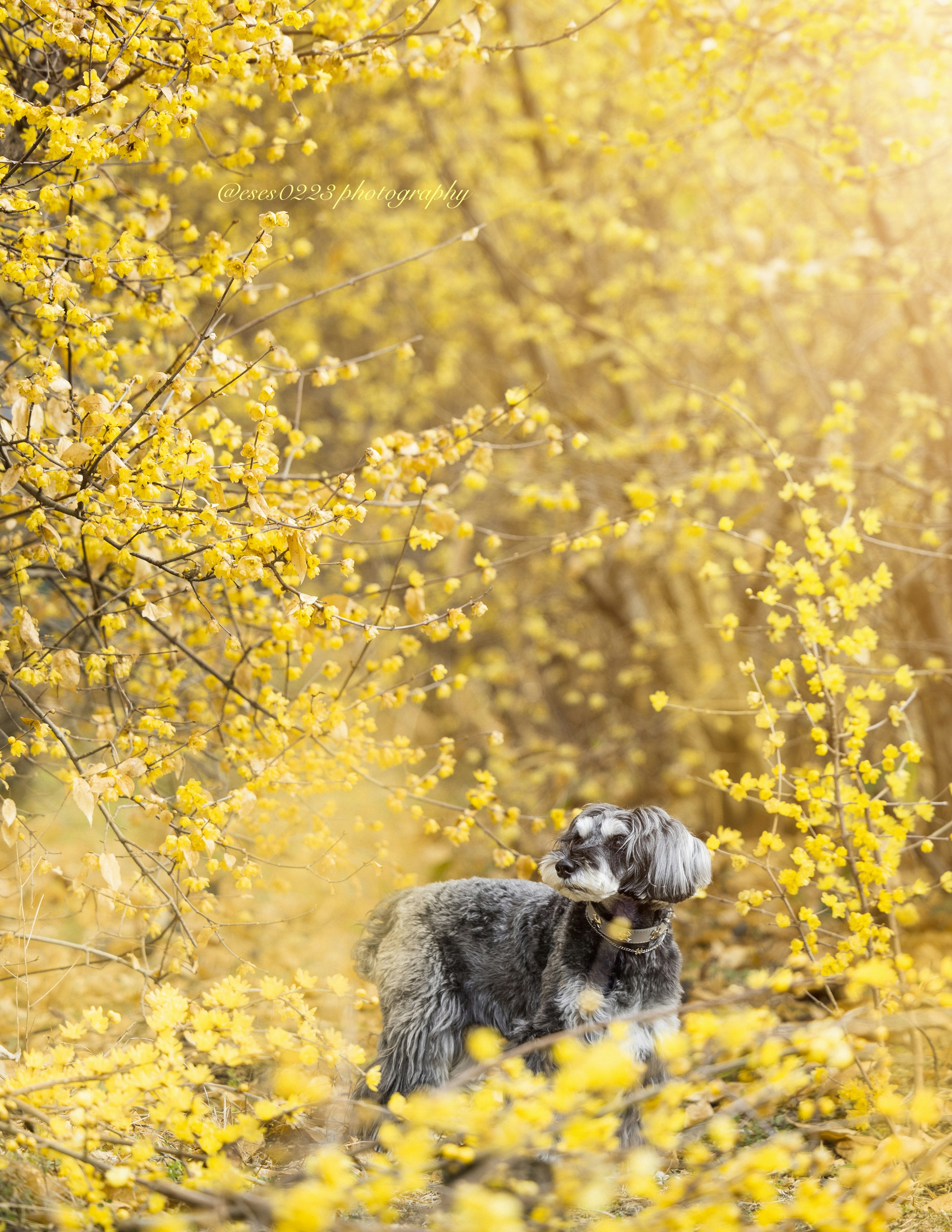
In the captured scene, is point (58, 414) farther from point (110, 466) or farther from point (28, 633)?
point (28, 633)

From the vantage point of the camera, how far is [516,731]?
8.88m

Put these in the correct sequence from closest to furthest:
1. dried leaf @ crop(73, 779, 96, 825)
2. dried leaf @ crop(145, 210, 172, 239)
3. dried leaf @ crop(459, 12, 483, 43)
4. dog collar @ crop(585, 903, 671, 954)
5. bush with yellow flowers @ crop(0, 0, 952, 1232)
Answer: bush with yellow flowers @ crop(0, 0, 952, 1232)
dried leaf @ crop(73, 779, 96, 825)
dog collar @ crop(585, 903, 671, 954)
dried leaf @ crop(459, 12, 483, 43)
dried leaf @ crop(145, 210, 172, 239)

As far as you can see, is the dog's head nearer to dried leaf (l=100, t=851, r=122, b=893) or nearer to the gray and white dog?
the gray and white dog

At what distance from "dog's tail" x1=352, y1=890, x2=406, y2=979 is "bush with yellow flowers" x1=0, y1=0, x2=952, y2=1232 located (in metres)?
0.18

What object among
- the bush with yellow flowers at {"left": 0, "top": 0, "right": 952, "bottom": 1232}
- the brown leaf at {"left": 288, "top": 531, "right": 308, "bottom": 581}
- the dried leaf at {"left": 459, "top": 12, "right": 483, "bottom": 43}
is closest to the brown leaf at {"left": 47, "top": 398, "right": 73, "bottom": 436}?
the bush with yellow flowers at {"left": 0, "top": 0, "right": 952, "bottom": 1232}

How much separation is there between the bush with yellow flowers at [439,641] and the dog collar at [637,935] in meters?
0.29

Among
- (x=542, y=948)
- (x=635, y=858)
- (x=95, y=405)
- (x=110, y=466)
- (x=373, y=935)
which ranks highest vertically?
(x=95, y=405)

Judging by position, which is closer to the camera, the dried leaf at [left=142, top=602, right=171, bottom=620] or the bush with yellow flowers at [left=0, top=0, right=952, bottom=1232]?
the bush with yellow flowers at [left=0, top=0, right=952, bottom=1232]

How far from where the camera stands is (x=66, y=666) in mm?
3135

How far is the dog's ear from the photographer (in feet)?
10.2

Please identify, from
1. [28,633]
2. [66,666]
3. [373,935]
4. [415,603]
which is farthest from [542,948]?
[28,633]

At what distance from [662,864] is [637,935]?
0.95 feet

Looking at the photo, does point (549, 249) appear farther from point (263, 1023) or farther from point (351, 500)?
point (263, 1023)

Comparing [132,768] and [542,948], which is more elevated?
[132,768]
